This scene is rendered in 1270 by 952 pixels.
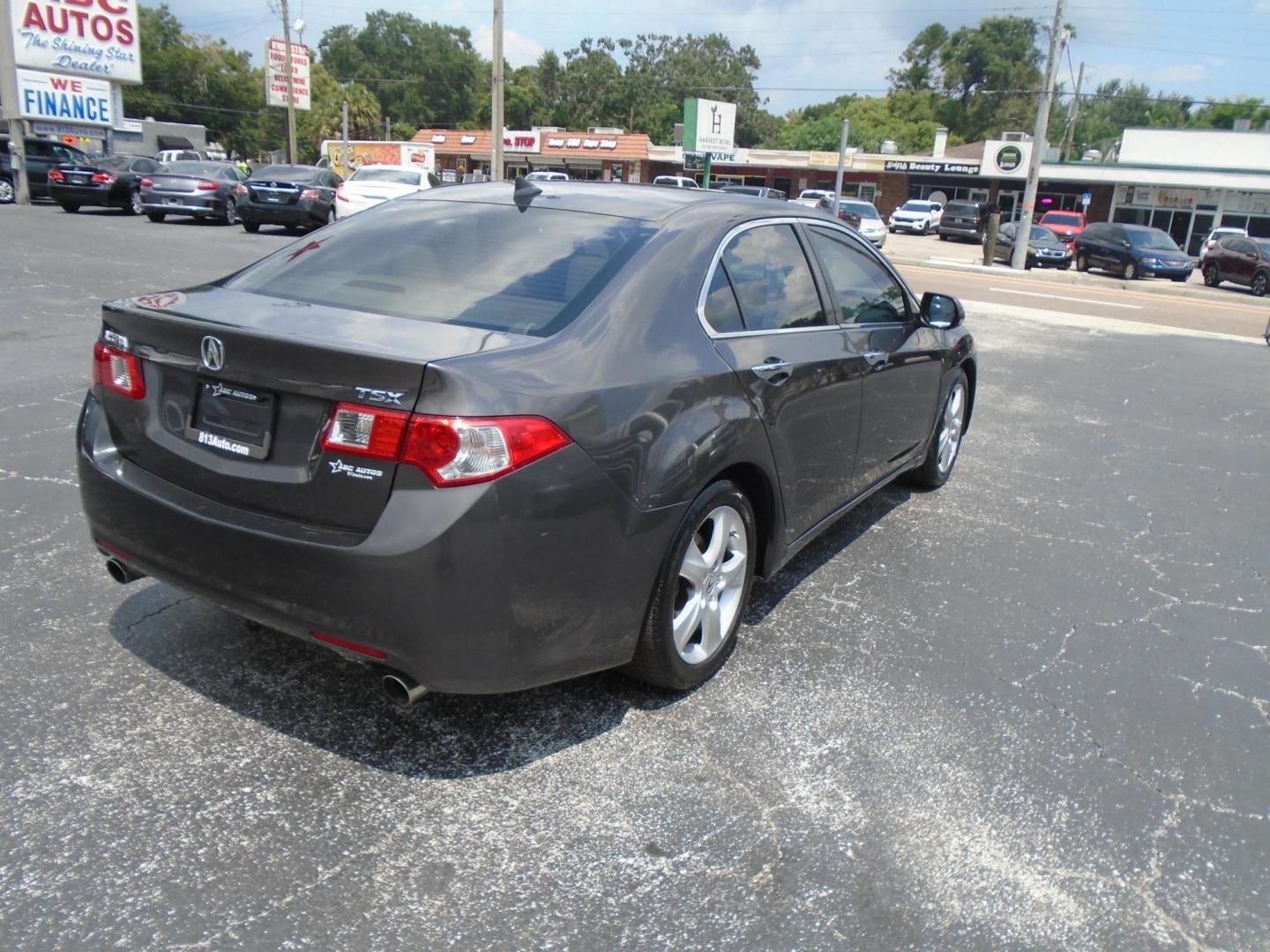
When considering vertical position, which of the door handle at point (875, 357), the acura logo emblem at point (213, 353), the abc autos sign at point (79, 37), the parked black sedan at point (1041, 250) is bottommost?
the parked black sedan at point (1041, 250)

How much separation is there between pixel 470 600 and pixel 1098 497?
4817mm

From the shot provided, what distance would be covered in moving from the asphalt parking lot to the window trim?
1.18 metres

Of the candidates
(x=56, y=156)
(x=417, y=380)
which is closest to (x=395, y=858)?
(x=417, y=380)

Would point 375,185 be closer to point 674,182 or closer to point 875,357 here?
point 875,357

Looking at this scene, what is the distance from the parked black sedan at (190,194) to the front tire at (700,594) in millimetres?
21872

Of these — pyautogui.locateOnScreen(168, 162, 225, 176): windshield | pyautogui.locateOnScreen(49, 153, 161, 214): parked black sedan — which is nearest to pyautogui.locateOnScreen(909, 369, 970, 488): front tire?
pyautogui.locateOnScreen(168, 162, 225, 176): windshield

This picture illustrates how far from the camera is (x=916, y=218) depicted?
50250 mm

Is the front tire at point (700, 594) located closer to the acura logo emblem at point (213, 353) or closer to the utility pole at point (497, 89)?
the acura logo emblem at point (213, 353)

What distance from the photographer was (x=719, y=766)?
3016 mm

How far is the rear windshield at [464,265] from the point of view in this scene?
3.05m

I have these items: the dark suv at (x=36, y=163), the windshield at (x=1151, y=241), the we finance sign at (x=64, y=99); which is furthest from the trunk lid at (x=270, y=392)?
the windshield at (x=1151, y=241)

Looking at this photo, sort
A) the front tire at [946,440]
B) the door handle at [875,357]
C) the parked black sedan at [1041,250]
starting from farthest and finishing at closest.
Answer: the parked black sedan at [1041,250], the front tire at [946,440], the door handle at [875,357]

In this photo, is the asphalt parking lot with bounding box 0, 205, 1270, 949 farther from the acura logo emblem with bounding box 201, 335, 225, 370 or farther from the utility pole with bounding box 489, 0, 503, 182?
the utility pole with bounding box 489, 0, 503, 182

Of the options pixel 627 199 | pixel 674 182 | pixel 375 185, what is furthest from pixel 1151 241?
pixel 627 199
